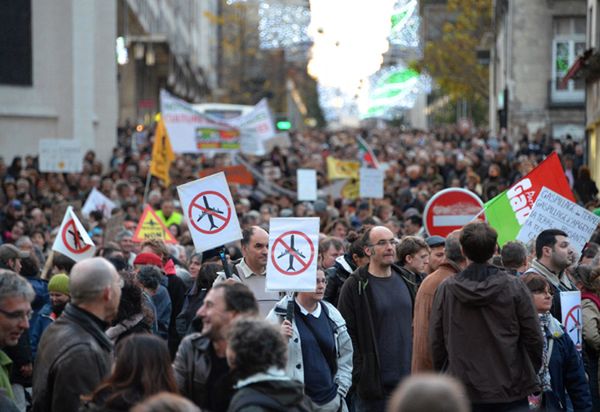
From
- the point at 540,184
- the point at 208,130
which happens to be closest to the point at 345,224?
the point at 540,184

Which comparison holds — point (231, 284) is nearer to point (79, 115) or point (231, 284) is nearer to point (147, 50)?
point (79, 115)

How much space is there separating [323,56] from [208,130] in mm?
51840

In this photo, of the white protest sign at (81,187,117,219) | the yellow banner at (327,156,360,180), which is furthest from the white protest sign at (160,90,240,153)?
the white protest sign at (81,187,117,219)

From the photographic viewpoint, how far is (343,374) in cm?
823

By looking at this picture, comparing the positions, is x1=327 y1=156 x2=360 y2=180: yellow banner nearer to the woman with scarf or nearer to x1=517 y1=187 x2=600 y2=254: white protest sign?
x1=517 y1=187 x2=600 y2=254: white protest sign

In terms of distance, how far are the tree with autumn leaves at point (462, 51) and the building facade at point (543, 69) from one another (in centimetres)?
777

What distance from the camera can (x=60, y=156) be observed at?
23.6 m

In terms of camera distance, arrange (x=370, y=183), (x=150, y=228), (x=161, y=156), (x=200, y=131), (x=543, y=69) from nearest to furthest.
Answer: (x=150, y=228)
(x=370, y=183)
(x=161, y=156)
(x=200, y=131)
(x=543, y=69)

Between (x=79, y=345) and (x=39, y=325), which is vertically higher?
(x=79, y=345)

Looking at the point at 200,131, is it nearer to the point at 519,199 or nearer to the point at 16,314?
the point at 519,199

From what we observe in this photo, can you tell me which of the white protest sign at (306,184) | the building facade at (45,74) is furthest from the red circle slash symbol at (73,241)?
the building facade at (45,74)

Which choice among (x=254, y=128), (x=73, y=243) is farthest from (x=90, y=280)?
(x=254, y=128)

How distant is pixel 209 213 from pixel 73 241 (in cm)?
195

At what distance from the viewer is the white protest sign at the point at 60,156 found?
2356 cm
